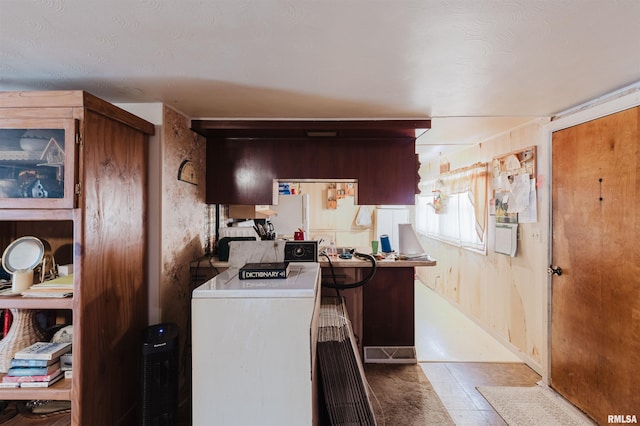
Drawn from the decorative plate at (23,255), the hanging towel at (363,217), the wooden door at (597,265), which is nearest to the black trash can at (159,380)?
the decorative plate at (23,255)

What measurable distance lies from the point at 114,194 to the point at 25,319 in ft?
2.83

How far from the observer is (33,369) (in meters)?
1.55

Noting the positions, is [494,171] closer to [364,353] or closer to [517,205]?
[517,205]

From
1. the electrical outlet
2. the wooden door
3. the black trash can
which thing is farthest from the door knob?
the black trash can

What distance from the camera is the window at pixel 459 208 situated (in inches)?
144

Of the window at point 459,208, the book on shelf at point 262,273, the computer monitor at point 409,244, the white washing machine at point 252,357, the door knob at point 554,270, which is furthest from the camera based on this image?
the window at point 459,208

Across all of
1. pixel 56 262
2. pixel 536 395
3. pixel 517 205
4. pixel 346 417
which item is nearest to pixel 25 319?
pixel 56 262

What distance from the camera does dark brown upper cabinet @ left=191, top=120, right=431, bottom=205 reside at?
2.89 m

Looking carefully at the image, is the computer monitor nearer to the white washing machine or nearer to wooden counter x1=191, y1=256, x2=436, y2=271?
wooden counter x1=191, y1=256, x2=436, y2=271

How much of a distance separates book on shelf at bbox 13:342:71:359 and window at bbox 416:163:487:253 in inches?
154

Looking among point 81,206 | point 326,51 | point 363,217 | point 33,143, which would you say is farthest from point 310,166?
point 363,217

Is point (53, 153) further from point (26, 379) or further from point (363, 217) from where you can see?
point (363, 217)

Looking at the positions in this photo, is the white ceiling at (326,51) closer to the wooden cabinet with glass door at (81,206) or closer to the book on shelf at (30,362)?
the wooden cabinet with glass door at (81,206)

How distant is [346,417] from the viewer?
1588 mm
